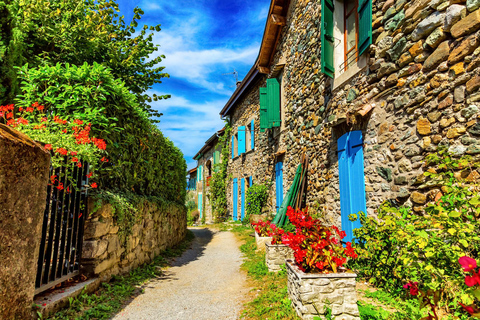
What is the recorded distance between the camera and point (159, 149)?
6.61 m

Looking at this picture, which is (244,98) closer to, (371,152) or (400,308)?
(371,152)

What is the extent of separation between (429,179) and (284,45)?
675 cm

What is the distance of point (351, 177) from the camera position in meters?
4.84

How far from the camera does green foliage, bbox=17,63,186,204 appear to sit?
137 inches

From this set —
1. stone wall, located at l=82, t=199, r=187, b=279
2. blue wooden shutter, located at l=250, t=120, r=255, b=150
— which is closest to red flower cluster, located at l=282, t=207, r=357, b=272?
stone wall, located at l=82, t=199, r=187, b=279

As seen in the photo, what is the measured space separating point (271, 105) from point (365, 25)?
4.83m

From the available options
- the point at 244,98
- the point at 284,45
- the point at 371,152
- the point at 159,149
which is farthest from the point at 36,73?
the point at 244,98

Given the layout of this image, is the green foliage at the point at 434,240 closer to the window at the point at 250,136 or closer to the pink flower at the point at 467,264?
the pink flower at the point at 467,264

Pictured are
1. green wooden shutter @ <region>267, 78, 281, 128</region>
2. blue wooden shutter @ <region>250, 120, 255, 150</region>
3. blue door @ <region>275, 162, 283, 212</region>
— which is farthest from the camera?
blue wooden shutter @ <region>250, 120, 255, 150</region>

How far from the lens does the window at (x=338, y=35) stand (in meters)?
5.44

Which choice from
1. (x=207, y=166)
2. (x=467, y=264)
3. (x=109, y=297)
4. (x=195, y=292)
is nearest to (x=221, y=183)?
(x=207, y=166)

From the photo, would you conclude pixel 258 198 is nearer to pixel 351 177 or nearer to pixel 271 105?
pixel 271 105

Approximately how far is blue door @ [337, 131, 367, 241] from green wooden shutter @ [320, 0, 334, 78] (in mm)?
1411

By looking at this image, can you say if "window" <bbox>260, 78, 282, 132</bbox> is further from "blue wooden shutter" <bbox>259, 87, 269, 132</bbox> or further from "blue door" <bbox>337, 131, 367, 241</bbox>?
"blue door" <bbox>337, 131, 367, 241</bbox>
